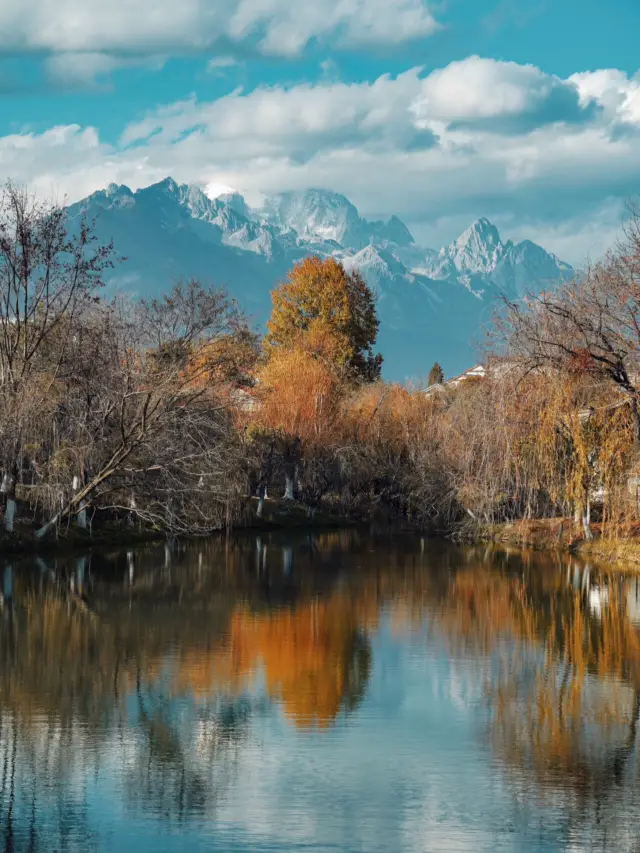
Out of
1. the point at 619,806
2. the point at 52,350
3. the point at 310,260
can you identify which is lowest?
the point at 619,806

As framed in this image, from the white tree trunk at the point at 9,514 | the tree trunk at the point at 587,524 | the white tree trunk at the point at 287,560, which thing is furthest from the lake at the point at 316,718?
the tree trunk at the point at 587,524

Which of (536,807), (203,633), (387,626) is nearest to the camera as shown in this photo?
(536,807)

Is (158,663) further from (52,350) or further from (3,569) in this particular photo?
Answer: (52,350)

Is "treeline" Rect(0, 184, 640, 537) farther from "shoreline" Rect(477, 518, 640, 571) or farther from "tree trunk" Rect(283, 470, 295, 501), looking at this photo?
"tree trunk" Rect(283, 470, 295, 501)

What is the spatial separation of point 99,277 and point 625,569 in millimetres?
18073

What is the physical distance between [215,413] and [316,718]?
88.9 feet

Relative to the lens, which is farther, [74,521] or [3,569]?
[74,521]

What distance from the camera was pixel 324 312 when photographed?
7244 centimetres

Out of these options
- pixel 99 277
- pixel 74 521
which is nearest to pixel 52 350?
pixel 99 277

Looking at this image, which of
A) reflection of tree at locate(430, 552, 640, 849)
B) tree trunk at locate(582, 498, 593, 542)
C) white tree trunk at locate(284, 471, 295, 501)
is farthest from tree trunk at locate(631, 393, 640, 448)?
white tree trunk at locate(284, 471, 295, 501)

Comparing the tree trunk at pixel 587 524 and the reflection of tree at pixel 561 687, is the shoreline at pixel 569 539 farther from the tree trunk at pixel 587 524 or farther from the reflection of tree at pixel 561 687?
the reflection of tree at pixel 561 687

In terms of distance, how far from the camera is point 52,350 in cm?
3662

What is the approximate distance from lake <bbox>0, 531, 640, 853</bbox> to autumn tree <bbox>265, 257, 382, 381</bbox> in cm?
4580

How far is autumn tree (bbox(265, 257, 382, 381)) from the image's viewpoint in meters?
72.0
